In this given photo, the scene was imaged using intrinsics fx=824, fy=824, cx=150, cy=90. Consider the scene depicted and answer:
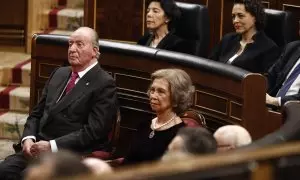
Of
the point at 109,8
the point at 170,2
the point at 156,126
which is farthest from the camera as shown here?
the point at 109,8

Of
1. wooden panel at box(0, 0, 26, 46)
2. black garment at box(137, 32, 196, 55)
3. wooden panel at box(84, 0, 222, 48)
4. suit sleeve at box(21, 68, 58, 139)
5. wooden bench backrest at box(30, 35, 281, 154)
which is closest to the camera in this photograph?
wooden bench backrest at box(30, 35, 281, 154)

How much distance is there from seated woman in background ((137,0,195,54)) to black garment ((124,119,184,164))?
1.29 meters

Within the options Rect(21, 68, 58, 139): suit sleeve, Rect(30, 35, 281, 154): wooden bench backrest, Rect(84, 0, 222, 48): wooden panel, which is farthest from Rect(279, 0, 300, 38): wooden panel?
Rect(21, 68, 58, 139): suit sleeve

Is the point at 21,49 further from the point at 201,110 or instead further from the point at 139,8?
the point at 201,110

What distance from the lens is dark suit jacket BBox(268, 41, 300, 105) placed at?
13.9ft

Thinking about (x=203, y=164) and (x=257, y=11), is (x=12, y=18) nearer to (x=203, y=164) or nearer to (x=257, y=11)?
(x=257, y=11)

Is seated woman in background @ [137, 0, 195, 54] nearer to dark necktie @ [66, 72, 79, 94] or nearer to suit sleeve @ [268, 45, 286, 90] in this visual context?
suit sleeve @ [268, 45, 286, 90]

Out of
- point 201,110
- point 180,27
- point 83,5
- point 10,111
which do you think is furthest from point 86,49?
point 83,5

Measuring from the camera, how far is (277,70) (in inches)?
170

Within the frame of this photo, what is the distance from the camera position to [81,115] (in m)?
4.06

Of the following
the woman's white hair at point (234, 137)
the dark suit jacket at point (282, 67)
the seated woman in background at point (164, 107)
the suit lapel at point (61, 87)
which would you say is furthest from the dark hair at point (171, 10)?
the woman's white hair at point (234, 137)

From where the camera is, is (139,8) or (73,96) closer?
(73,96)

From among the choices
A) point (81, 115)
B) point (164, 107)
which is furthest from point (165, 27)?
point (164, 107)

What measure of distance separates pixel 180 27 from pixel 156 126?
4.72 ft
